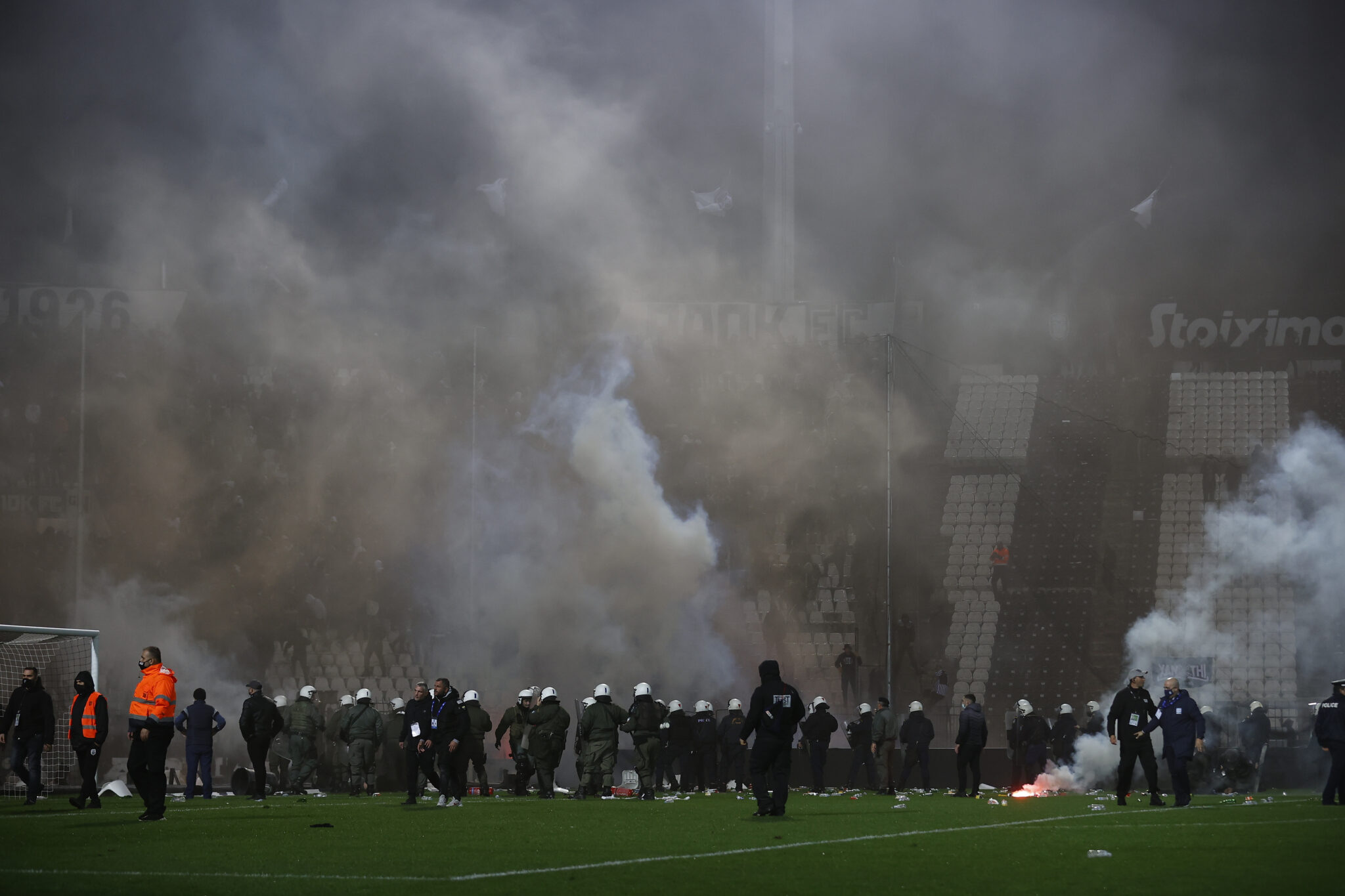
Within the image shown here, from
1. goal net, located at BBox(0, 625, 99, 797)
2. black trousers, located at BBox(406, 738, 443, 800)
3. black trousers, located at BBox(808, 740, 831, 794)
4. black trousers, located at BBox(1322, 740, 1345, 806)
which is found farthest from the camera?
black trousers, located at BBox(808, 740, 831, 794)

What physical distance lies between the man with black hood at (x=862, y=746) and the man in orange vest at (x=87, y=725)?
987 centimetres

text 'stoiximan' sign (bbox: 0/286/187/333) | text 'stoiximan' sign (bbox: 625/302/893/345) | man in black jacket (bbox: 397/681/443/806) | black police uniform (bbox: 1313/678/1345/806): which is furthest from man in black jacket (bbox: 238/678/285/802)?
text 'stoiximan' sign (bbox: 625/302/893/345)

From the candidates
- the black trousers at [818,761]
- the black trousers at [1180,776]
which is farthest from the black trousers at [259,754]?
the black trousers at [1180,776]

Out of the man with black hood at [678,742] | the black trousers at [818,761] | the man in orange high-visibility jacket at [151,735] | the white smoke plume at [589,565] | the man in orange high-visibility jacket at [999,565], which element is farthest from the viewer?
the man in orange high-visibility jacket at [999,565]

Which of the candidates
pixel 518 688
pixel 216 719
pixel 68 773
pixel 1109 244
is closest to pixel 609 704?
pixel 216 719

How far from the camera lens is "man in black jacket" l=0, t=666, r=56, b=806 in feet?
46.0

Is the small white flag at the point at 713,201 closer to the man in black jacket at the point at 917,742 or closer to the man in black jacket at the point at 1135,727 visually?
the man in black jacket at the point at 917,742

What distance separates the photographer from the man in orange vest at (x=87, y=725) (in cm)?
1305

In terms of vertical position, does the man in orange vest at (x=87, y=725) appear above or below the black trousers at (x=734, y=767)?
above

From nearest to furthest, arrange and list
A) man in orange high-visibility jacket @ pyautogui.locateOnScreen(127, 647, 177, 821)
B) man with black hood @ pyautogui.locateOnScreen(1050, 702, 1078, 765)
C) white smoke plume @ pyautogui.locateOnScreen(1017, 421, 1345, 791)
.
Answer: man in orange high-visibility jacket @ pyautogui.locateOnScreen(127, 647, 177, 821) < man with black hood @ pyautogui.locateOnScreen(1050, 702, 1078, 765) < white smoke plume @ pyautogui.locateOnScreen(1017, 421, 1345, 791)

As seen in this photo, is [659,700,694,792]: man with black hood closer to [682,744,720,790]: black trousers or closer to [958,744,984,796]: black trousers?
[682,744,720,790]: black trousers

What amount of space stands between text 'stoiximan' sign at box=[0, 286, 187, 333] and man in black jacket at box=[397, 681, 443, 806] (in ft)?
66.4

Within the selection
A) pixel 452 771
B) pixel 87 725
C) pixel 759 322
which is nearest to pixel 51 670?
pixel 87 725

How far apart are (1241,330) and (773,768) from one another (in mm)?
23852
